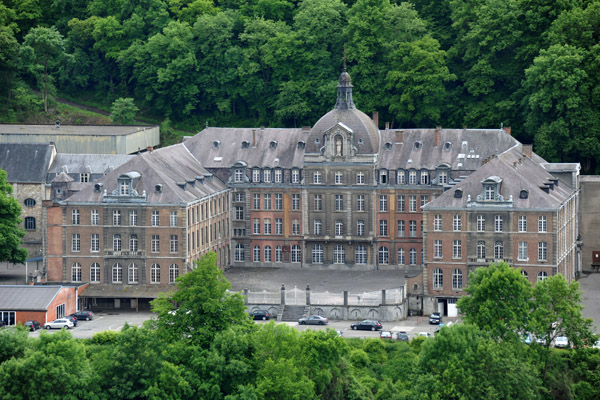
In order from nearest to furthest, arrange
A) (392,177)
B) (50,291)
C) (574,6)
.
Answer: (50,291), (392,177), (574,6)

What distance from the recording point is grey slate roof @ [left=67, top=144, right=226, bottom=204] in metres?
161

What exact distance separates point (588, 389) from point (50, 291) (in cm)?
4615

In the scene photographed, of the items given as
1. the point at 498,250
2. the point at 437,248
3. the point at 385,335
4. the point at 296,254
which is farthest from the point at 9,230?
the point at 498,250

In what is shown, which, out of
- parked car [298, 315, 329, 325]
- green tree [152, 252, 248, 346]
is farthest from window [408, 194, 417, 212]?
green tree [152, 252, 248, 346]

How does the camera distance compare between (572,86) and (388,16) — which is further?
(388,16)

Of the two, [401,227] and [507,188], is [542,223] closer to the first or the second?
[507,188]

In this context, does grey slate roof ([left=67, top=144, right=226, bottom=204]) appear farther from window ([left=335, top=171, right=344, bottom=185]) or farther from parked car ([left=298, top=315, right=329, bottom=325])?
parked car ([left=298, top=315, right=329, bottom=325])

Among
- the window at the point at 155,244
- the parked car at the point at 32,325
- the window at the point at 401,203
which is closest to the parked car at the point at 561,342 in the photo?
the window at the point at 401,203

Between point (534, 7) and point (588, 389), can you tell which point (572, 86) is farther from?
point (588, 389)

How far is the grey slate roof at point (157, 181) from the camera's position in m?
161

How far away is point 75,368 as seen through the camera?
125562 mm

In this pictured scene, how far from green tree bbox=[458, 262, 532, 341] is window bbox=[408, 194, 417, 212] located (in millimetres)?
33819


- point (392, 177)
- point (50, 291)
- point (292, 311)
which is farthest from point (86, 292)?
point (392, 177)

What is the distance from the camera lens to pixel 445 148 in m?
170
